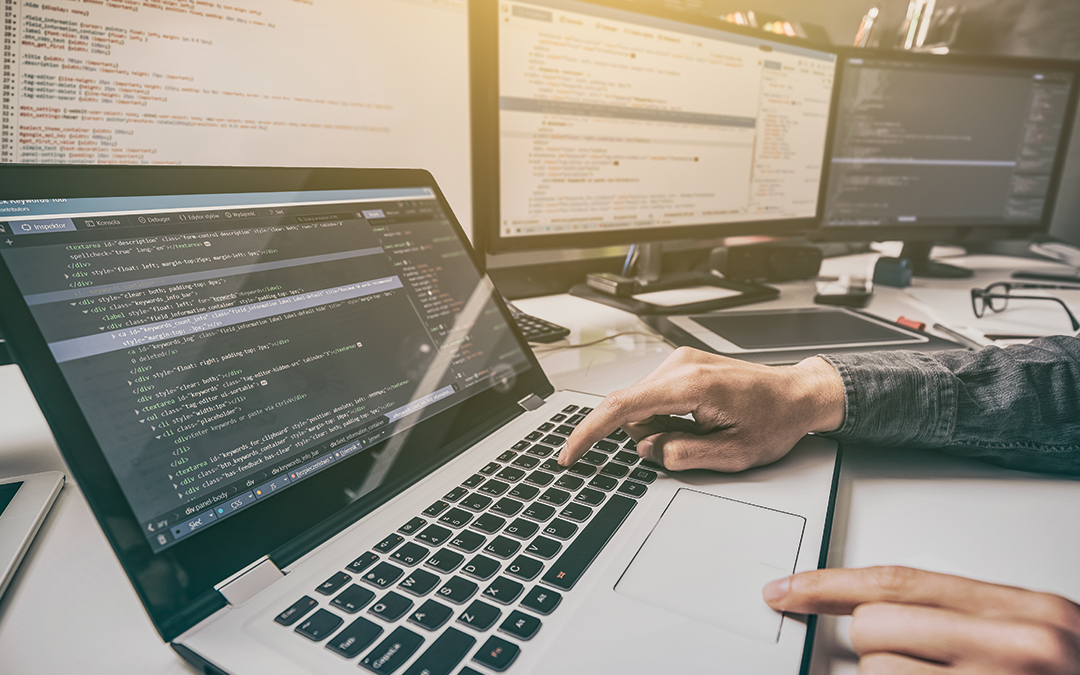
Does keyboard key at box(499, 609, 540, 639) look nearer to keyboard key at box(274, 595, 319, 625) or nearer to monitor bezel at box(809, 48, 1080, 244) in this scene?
A: keyboard key at box(274, 595, 319, 625)

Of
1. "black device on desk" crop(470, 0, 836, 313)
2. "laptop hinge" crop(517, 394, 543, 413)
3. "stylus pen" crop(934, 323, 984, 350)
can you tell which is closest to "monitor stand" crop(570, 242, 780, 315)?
"black device on desk" crop(470, 0, 836, 313)

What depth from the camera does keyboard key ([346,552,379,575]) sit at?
0.97 ft

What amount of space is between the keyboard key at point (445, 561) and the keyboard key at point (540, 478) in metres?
0.09

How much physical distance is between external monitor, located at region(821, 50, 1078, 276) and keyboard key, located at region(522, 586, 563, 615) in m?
1.11

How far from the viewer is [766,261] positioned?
115cm

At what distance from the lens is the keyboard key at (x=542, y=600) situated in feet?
0.89

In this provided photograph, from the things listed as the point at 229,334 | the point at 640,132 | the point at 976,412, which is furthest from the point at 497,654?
the point at 640,132

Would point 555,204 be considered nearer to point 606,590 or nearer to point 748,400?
point 748,400

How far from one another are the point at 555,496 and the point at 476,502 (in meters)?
0.05

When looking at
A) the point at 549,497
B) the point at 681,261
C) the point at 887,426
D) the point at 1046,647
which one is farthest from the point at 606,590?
the point at 681,261

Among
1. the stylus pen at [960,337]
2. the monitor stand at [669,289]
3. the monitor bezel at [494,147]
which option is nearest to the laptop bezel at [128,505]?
the monitor bezel at [494,147]

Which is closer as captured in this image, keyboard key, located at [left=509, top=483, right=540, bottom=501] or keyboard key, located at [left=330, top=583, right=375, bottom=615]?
keyboard key, located at [left=330, top=583, right=375, bottom=615]

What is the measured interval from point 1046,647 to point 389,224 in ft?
1.61

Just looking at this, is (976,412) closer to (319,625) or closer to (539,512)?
(539,512)
